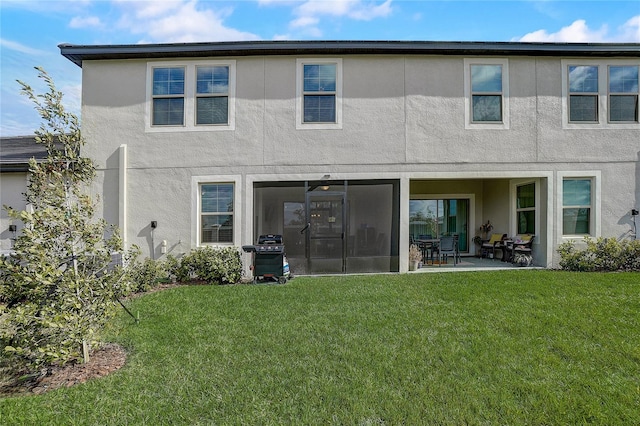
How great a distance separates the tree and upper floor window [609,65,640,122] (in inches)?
511

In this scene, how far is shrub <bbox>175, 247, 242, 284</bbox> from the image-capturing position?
8.67 meters

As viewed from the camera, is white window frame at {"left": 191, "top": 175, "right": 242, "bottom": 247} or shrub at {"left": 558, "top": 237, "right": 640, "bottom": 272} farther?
white window frame at {"left": 191, "top": 175, "right": 242, "bottom": 247}

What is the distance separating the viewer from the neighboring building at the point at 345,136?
9.54 metres

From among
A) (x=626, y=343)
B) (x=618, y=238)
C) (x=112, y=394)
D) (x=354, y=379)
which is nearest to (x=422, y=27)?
(x=618, y=238)

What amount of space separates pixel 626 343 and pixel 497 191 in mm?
8721

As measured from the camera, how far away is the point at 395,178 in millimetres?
9734

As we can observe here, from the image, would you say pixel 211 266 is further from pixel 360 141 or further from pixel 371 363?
pixel 371 363

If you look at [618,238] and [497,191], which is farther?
[497,191]

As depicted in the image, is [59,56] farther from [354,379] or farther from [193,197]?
Answer: [354,379]

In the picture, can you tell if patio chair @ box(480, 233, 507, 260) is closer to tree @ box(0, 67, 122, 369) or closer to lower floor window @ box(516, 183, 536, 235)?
lower floor window @ box(516, 183, 536, 235)

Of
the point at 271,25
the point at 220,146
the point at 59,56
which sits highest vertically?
the point at 271,25

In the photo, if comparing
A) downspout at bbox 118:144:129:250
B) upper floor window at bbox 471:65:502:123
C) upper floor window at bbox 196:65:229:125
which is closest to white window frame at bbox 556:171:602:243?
upper floor window at bbox 471:65:502:123

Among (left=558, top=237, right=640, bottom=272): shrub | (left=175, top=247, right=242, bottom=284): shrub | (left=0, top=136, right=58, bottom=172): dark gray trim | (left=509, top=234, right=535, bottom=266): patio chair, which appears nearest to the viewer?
(left=175, top=247, right=242, bottom=284): shrub

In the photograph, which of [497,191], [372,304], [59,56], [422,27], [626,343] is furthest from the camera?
[497,191]
